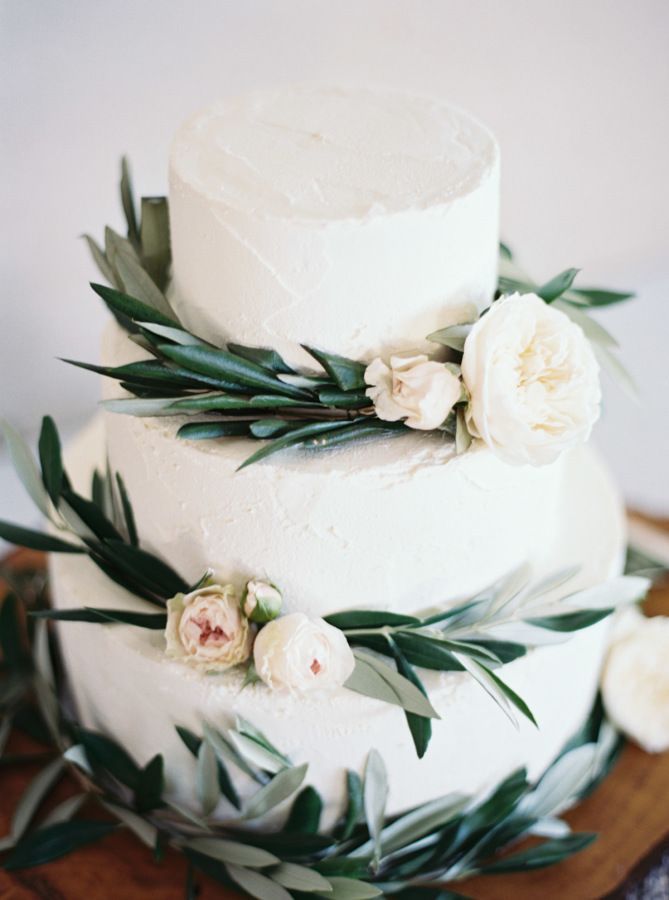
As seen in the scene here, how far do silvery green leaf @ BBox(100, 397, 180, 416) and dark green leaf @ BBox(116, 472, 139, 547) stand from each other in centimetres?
16

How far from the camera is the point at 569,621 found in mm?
1190

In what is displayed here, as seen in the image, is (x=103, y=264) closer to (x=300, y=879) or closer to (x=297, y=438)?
(x=297, y=438)

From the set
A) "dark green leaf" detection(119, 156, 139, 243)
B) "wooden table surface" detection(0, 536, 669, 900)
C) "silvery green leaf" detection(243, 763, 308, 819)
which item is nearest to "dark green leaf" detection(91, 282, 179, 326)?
"dark green leaf" detection(119, 156, 139, 243)

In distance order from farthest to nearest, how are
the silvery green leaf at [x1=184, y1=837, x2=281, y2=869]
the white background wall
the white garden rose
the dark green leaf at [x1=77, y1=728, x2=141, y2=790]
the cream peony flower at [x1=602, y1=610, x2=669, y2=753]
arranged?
the white background wall, the cream peony flower at [x1=602, y1=610, x2=669, y2=753], the dark green leaf at [x1=77, y1=728, x2=141, y2=790], the silvery green leaf at [x1=184, y1=837, x2=281, y2=869], the white garden rose

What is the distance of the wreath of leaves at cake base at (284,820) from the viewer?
1.17 metres

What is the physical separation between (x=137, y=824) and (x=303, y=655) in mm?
481

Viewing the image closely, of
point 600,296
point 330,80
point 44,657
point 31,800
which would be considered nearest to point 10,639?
point 44,657

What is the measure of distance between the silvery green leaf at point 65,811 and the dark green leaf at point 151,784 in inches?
5.8

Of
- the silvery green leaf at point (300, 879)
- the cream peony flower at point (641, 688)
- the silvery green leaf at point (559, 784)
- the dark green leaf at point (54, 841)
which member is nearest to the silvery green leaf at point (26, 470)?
the dark green leaf at point (54, 841)

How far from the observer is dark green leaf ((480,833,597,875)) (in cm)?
132

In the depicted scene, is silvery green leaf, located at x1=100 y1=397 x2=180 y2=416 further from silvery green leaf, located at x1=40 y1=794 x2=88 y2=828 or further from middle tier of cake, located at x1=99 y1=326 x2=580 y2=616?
silvery green leaf, located at x1=40 y1=794 x2=88 y2=828

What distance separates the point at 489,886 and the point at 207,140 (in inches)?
42.2

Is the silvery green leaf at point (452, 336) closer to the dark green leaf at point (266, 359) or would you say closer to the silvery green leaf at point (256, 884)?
the dark green leaf at point (266, 359)

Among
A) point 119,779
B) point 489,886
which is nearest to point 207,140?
point 119,779
